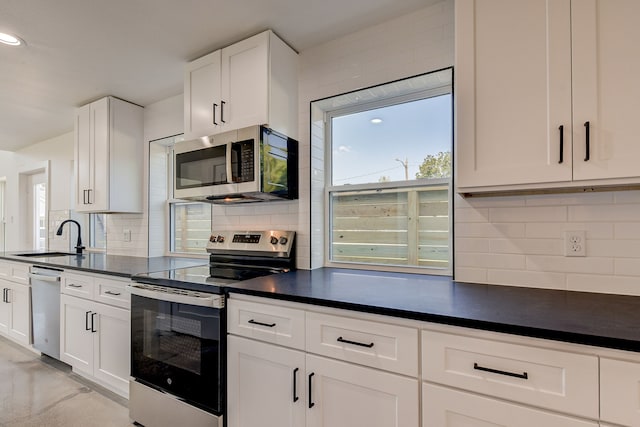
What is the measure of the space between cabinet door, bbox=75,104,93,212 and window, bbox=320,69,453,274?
2.43 metres

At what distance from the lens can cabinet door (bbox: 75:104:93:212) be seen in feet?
10.3

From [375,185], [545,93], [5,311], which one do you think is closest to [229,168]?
[375,185]

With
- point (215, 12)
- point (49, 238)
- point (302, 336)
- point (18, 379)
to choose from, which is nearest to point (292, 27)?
point (215, 12)

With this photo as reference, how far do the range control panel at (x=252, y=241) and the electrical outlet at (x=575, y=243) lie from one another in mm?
1508

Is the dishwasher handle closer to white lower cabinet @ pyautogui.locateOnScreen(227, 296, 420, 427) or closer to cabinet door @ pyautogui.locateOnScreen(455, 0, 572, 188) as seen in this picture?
white lower cabinet @ pyautogui.locateOnScreen(227, 296, 420, 427)

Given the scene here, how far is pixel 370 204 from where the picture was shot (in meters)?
2.22

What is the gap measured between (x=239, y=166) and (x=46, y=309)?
2.27 metres

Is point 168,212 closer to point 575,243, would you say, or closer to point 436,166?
point 436,166

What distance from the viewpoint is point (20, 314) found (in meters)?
3.07

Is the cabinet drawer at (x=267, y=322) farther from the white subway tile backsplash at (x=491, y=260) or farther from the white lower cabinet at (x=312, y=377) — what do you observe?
the white subway tile backsplash at (x=491, y=260)

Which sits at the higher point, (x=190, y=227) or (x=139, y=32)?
(x=139, y=32)

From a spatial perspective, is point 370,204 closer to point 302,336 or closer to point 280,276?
point 280,276

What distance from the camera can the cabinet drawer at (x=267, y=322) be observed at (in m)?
1.41

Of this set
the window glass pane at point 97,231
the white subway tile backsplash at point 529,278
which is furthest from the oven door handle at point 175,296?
the window glass pane at point 97,231
